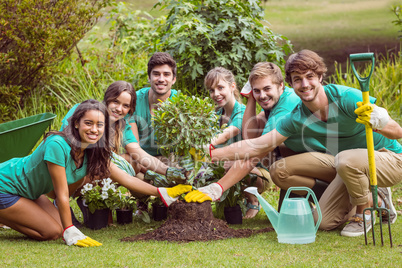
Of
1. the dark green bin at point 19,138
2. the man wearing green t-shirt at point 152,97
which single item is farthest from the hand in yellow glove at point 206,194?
the dark green bin at point 19,138

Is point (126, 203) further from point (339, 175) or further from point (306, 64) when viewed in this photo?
point (306, 64)

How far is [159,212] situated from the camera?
12.3 ft

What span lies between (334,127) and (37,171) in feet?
6.84

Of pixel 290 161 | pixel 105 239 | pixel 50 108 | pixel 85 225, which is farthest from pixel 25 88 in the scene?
pixel 290 161

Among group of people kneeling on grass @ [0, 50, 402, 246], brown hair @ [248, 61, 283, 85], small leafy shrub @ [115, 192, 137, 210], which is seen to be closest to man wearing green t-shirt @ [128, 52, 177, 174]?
group of people kneeling on grass @ [0, 50, 402, 246]

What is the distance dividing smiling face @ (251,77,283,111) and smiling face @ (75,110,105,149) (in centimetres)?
123

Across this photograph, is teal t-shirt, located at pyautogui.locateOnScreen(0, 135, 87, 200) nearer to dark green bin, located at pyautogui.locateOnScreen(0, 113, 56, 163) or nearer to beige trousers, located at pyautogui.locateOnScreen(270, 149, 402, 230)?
dark green bin, located at pyautogui.locateOnScreen(0, 113, 56, 163)

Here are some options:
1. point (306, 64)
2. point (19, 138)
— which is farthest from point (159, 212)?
point (306, 64)

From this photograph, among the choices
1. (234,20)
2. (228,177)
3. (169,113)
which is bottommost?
(228,177)

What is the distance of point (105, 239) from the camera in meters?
3.09

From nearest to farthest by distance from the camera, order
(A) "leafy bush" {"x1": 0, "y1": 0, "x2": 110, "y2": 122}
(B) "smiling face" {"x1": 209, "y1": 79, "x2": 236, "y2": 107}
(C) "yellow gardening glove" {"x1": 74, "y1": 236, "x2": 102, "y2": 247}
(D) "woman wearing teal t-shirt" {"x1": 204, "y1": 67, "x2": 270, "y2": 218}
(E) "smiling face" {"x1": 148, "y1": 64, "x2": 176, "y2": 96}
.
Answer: (C) "yellow gardening glove" {"x1": 74, "y1": 236, "x2": 102, "y2": 247} → (D) "woman wearing teal t-shirt" {"x1": 204, "y1": 67, "x2": 270, "y2": 218} → (B) "smiling face" {"x1": 209, "y1": 79, "x2": 236, "y2": 107} → (E) "smiling face" {"x1": 148, "y1": 64, "x2": 176, "y2": 96} → (A) "leafy bush" {"x1": 0, "y1": 0, "x2": 110, "y2": 122}

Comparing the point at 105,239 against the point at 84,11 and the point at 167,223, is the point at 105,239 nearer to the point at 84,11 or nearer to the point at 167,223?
the point at 167,223

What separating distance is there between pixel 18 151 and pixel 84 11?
8.58 feet

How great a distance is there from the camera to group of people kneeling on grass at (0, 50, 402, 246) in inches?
119
